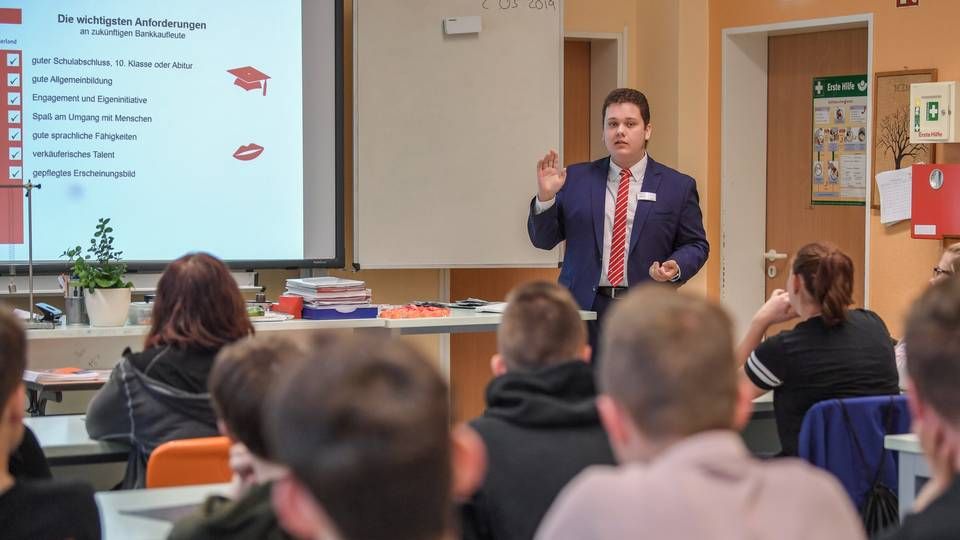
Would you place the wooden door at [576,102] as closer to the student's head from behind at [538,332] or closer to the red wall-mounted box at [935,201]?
the red wall-mounted box at [935,201]

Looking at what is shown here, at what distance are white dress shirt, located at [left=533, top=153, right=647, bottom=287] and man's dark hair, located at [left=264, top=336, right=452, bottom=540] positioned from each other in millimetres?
3784

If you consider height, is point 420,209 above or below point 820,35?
below

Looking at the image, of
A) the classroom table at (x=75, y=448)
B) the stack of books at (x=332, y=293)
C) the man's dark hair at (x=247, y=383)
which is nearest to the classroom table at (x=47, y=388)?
the classroom table at (x=75, y=448)

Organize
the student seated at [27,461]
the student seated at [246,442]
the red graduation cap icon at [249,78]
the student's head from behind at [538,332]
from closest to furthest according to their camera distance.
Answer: the student seated at [246,442], the student's head from behind at [538,332], the student seated at [27,461], the red graduation cap icon at [249,78]

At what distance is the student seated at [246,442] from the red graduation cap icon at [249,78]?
149 inches

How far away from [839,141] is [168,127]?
11.1 ft

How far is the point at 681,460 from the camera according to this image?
4.27 feet

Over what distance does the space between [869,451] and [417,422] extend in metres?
2.49

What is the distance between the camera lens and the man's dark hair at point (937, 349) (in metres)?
1.56

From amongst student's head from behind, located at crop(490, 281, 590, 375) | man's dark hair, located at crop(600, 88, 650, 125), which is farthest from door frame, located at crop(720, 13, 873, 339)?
student's head from behind, located at crop(490, 281, 590, 375)

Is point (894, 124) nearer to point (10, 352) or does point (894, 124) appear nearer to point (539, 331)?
point (539, 331)

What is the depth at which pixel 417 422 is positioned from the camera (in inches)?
38.5

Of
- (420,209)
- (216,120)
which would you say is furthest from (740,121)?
(216,120)

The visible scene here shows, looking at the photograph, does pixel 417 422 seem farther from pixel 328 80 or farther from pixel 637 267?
pixel 328 80
